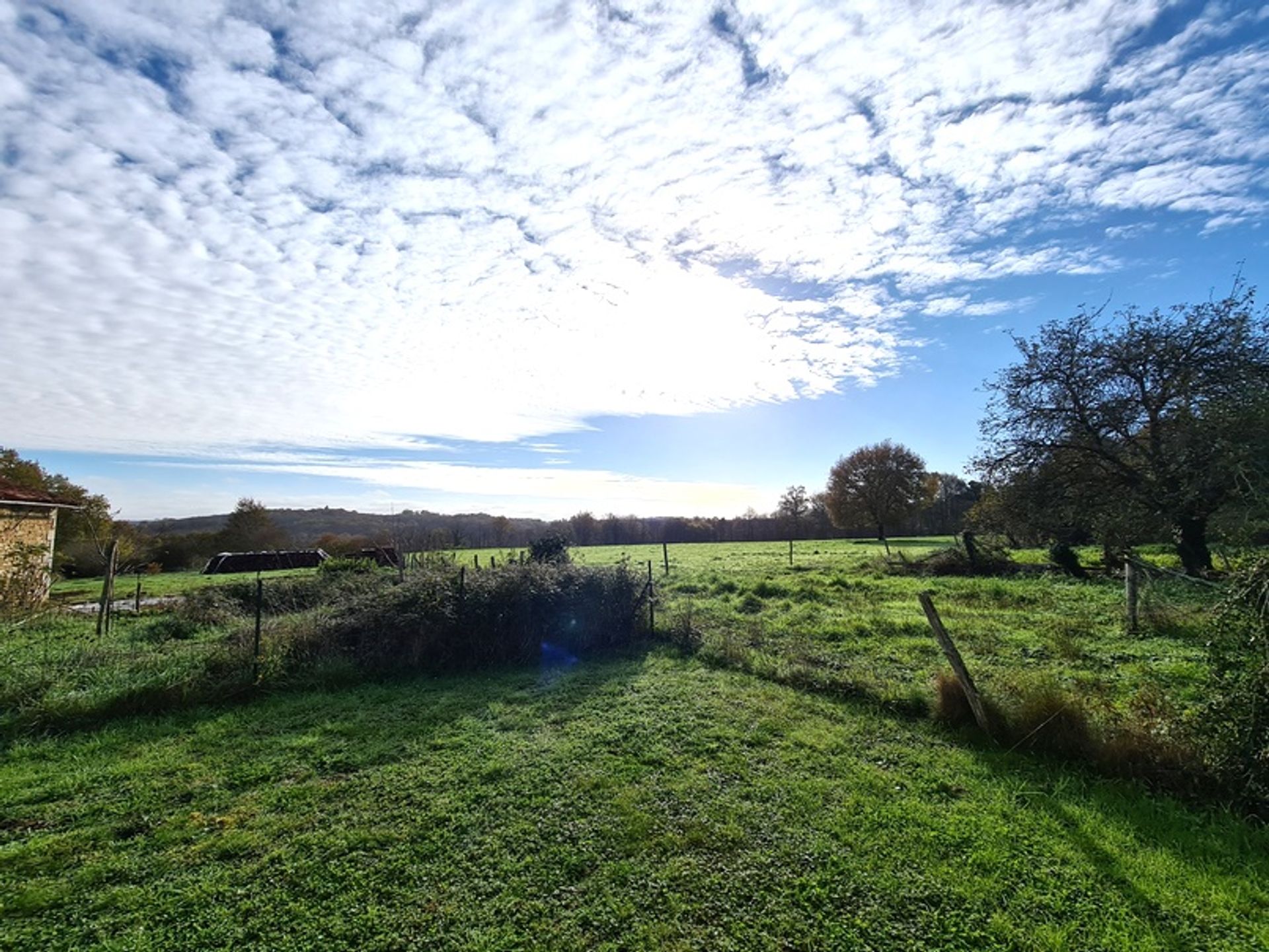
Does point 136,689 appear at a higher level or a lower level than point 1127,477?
lower

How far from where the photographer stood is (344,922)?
3451 millimetres

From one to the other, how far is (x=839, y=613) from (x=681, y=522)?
44.5 metres

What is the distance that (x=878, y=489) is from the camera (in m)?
47.5

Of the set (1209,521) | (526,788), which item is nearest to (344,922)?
(526,788)

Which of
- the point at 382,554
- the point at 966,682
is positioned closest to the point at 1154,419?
the point at 966,682

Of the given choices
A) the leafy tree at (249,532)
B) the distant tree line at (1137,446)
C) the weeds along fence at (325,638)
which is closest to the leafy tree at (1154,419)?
the distant tree line at (1137,446)

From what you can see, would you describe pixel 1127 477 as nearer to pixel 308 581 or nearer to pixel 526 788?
pixel 526 788

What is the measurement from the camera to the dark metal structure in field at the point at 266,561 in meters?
28.8

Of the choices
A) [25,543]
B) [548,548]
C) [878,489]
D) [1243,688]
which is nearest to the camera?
[1243,688]

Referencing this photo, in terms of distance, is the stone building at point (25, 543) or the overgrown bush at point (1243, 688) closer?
the overgrown bush at point (1243, 688)

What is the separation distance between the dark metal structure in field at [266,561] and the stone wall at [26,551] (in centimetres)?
1125

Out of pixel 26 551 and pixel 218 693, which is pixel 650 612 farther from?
pixel 26 551

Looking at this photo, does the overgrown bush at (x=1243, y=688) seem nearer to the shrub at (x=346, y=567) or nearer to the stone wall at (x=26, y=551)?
the shrub at (x=346, y=567)

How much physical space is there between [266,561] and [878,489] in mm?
45816
